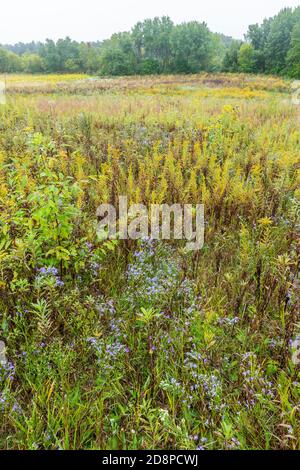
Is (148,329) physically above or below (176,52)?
below

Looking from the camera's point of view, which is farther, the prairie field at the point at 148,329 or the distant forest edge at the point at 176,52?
the distant forest edge at the point at 176,52

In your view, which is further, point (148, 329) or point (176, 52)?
point (176, 52)

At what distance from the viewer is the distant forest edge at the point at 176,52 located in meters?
56.3

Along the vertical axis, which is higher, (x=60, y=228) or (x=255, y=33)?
(x=255, y=33)

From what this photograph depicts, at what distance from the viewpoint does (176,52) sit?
2648 inches

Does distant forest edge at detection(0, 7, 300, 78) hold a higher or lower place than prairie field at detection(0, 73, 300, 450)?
higher

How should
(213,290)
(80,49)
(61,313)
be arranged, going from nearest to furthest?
(61,313), (213,290), (80,49)

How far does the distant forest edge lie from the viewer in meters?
56.3

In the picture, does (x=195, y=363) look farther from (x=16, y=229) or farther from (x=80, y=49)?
(x=80, y=49)

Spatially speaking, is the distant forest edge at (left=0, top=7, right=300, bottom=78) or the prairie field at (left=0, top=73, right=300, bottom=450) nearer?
the prairie field at (left=0, top=73, right=300, bottom=450)

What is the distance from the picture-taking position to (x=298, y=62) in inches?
1911

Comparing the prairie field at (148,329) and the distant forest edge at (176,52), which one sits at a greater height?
the distant forest edge at (176,52)
